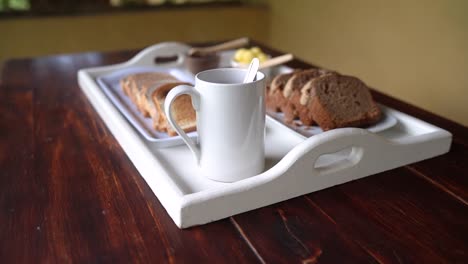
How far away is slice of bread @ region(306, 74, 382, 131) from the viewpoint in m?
0.84

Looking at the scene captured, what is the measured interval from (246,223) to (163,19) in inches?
106

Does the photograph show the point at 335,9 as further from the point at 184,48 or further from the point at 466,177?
the point at 466,177

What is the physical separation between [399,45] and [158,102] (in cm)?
→ 170

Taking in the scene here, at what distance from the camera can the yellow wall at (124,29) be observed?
8.95 ft

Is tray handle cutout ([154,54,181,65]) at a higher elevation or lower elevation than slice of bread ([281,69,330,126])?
lower

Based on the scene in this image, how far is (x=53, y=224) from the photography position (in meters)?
0.57

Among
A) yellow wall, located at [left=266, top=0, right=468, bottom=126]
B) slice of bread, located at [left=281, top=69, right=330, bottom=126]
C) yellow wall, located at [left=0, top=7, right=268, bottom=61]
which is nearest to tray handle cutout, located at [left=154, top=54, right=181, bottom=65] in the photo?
slice of bread, located at [left=281, top=69, right=330, bottom=126]

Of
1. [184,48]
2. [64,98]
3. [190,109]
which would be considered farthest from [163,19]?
[190,109]

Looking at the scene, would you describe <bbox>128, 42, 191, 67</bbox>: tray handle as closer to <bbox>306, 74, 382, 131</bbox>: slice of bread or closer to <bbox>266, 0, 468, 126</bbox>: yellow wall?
<bbox>306, 74, 382, 131</bbox>: slice of bread

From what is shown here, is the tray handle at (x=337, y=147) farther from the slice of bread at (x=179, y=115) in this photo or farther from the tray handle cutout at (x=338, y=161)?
the slice of bread at (x=179, y=115)

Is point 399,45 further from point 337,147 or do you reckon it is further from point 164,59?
point 337,147

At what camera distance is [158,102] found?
88cm

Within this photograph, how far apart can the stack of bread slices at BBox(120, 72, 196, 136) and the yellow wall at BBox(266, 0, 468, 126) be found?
1459 mm

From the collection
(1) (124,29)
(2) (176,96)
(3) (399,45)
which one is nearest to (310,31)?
(3) (399,45)
